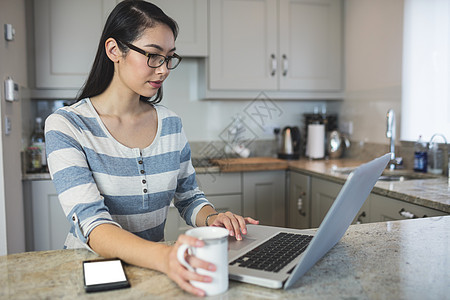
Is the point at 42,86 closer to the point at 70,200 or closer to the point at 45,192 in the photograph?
the point at 45,192

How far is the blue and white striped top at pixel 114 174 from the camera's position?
104 centimetres

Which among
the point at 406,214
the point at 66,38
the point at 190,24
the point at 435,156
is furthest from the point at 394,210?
the point at 66,38

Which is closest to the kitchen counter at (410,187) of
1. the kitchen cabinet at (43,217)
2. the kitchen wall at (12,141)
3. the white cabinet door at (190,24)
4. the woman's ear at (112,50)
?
the white cabinet door at (190,24)

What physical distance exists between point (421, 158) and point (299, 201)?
79cm

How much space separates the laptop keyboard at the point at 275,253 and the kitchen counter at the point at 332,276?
0.06m

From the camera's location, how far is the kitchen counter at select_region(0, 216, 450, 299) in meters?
0.75

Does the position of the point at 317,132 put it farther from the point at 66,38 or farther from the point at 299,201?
the point at 66,38

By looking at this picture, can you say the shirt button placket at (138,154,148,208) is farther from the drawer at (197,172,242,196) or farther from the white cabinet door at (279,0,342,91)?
the white cabinet door at (279,0,342,91)

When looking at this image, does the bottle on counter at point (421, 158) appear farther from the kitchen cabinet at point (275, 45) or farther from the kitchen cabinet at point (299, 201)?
the kitchen cabinet at point (275, 45)

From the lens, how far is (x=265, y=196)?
2.98 meters

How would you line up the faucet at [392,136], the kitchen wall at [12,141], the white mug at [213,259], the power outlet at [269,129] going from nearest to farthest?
the white mug at [213,259], the kitchen wall at [12,141], the faucet at [392,136], the power outlet at [269,129]

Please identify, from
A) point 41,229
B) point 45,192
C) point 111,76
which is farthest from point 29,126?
point 111,76

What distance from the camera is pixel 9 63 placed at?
233 cm

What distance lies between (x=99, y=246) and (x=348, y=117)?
9.01 ft
